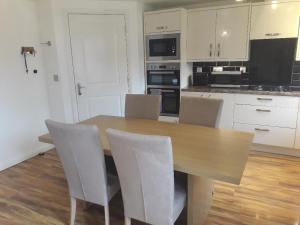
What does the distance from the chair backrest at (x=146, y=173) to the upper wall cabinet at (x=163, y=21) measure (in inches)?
105

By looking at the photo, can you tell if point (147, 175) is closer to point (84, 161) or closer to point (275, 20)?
point (84, 161)

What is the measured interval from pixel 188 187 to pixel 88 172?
0.74m

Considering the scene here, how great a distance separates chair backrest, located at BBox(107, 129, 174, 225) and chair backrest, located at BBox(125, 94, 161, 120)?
3.96 feet

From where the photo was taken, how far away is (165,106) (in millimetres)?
3992

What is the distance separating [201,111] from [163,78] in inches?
63.0

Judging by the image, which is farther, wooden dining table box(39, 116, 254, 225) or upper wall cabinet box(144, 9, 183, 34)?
upper wall cabinet box(144, 9, 183, 34)

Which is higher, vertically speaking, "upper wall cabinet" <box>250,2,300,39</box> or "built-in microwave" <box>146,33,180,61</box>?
"upper wall cabinet" <box>250,2,300,39</box>

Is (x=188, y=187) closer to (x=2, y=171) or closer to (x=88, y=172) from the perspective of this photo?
(x=88, y=172)

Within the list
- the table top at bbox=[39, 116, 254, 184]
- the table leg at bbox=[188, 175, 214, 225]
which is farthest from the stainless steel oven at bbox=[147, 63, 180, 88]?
the table leg at bbox=[188, 175, 214, 225]

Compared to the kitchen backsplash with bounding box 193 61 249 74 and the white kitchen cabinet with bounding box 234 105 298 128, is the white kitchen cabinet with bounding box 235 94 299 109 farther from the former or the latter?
the kitchen backsplash with bounding box 193 61 249 74

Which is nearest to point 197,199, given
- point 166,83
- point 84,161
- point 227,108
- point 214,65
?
point 84,161

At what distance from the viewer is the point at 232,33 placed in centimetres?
351

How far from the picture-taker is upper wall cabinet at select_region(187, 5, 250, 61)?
11.3 feet

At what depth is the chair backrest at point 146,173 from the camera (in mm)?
1345
